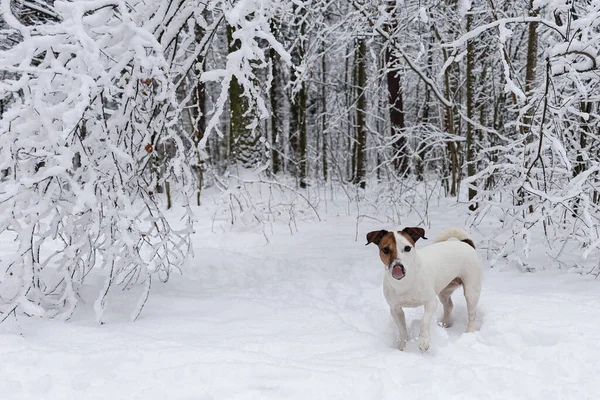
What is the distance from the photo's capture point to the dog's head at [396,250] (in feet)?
9.90

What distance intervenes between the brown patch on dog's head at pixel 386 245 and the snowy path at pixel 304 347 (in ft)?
2.08

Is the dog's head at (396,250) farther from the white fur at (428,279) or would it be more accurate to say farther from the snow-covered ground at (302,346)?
the snow-covered ground at (302,346)

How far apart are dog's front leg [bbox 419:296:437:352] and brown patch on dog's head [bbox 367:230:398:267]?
17.5 inches

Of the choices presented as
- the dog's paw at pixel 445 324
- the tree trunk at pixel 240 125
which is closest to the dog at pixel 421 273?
the dog's paw at pixel 445 324

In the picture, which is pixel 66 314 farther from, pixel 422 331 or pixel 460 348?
pixel 460 348

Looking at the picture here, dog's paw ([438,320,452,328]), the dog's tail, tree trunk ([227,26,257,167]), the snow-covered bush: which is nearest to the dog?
the dog's tail

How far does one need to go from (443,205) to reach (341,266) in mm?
4998

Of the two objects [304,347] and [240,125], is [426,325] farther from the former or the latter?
[240,125]

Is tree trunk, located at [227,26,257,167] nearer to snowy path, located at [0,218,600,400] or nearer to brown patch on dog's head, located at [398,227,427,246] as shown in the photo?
snowy path, located at [0,218,600,400]

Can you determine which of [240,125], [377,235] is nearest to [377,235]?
[377,235]

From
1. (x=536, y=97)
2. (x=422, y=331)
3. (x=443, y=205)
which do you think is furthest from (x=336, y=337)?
(x=443, y=205)

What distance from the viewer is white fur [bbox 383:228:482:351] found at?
311 centimetres

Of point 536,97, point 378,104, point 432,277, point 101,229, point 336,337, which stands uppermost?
point 378,104

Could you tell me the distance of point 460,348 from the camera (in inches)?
121
